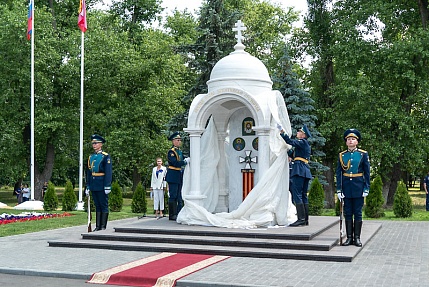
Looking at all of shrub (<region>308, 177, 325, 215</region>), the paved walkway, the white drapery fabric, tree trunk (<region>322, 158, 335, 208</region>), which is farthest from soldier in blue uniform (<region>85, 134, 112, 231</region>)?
tree trunk (<region>322, 158, 335, 208</region>)

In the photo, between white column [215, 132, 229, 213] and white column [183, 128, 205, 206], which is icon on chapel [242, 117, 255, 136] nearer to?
white column [215, 132, 229, 213]

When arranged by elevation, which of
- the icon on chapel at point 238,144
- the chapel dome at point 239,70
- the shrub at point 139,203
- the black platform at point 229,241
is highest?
the chapel dome at point 239,70

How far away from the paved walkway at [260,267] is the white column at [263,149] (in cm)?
268

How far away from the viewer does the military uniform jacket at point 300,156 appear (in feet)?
39.1

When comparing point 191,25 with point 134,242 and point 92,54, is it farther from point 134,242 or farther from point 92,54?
point 134,242

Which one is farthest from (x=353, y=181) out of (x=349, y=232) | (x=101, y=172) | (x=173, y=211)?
(x=101, y=172)

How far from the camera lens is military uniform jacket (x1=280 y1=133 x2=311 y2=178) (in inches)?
469

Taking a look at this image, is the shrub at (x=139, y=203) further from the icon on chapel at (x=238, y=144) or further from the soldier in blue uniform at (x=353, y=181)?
the soldier in blue uniform at (x=353, y=181)

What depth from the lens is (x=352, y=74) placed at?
2655 cm

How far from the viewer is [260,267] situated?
8828 mm

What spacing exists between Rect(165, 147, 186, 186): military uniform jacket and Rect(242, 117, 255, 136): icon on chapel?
1.68 m

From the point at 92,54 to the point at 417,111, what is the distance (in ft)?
54.7

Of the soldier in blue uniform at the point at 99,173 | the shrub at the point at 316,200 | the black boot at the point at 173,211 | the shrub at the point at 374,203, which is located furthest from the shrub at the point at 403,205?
the soldier in blue uniform at the point at 99,173

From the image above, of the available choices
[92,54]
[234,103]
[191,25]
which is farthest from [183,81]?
[234,103]
